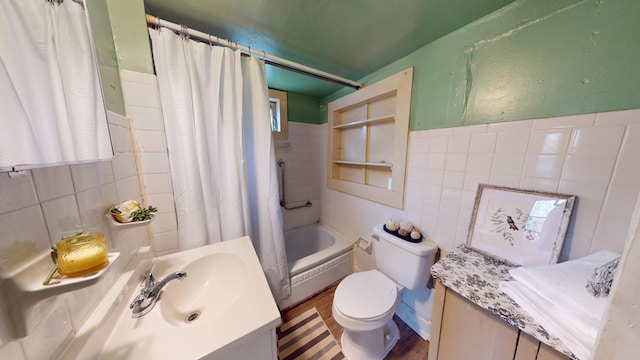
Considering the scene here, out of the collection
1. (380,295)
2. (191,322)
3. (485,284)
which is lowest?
(380,295)

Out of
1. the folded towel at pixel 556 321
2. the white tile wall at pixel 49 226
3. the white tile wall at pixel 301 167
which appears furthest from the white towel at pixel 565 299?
the white tile wall at pixel 301 167

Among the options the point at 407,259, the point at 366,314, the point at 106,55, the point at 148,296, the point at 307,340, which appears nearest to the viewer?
the point at 148,296

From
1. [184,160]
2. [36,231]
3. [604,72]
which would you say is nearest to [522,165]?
[604,72]

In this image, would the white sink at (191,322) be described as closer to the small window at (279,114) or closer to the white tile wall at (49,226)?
the white tile wall at (49,226)

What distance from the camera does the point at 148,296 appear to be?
671mm

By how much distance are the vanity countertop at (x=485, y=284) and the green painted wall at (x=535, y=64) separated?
0.73 metres

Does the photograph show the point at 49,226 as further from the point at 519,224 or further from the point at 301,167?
the point at 301,167

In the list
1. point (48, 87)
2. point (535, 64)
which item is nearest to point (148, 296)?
point (48, 87)

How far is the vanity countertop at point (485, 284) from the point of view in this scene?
0.56 m

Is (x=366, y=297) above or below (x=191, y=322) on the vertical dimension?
below

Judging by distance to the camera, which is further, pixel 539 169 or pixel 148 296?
pixel 539 169

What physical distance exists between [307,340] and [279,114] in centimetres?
203

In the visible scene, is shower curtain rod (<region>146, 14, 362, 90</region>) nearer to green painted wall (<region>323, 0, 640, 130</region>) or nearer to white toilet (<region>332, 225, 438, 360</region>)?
green painted wall (<region>323, 0, 640, 130</region>)

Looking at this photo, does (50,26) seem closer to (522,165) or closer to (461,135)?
(461,135)
